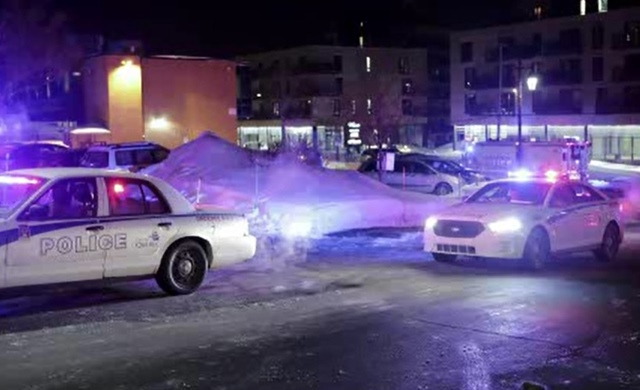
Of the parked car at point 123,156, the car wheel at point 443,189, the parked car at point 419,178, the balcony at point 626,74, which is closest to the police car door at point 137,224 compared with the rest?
the parked car at point 123,156

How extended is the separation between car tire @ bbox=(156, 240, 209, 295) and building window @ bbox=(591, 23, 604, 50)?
66356mm

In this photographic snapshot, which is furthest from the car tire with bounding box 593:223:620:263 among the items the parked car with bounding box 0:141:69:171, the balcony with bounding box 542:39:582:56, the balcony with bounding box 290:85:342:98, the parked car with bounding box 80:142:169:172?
the balcony with bounding box 290:85:342:98

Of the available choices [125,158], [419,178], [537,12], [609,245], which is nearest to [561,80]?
[537,12]

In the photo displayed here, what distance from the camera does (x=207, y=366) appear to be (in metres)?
7.79

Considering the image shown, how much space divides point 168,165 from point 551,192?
13565 mm

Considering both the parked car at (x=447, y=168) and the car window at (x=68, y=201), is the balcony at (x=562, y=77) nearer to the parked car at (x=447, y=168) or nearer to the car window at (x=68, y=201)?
the parked car at (x=447, y=168)

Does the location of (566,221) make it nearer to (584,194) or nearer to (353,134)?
(584,194)

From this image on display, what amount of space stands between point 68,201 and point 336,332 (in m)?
3.58

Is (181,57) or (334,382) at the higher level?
(181,57)

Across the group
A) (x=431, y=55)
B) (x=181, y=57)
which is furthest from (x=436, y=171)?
(x=431, y=55)

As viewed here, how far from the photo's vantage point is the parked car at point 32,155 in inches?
1220

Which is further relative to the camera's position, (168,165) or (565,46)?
(565,46)

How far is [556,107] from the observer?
7519cm

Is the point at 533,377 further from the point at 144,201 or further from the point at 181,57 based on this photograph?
the point at 181,57
